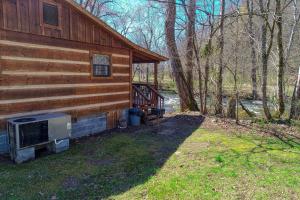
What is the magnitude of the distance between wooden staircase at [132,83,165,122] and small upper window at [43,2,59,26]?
434 centimetres

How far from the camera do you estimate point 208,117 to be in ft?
35.4

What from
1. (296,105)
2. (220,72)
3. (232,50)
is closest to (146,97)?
(220,72)

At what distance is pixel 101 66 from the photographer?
8406mm

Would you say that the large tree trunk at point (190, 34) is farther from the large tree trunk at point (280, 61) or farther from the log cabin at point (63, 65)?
the large tree trunk at point (280, 61)

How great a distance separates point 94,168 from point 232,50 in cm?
738

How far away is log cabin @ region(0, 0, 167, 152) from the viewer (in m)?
5.86

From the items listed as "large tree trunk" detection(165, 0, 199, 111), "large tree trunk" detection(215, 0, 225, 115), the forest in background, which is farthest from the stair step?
"large tree trunk" detection(215, 0, 225, 115)

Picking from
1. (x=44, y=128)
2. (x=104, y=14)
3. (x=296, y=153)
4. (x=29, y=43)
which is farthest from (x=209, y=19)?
(x=104, y=14)

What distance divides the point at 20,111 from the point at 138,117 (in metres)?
4.41

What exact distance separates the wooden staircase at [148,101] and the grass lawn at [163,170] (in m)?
2.75

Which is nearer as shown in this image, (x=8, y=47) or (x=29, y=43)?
(x=8, y=47)

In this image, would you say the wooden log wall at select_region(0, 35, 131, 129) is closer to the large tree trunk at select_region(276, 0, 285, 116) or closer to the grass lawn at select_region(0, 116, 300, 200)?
the grass lawn at select_region(0, 116, 300, 200)

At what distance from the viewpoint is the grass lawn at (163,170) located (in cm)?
412

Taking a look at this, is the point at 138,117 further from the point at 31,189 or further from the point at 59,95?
the point at 31,189
